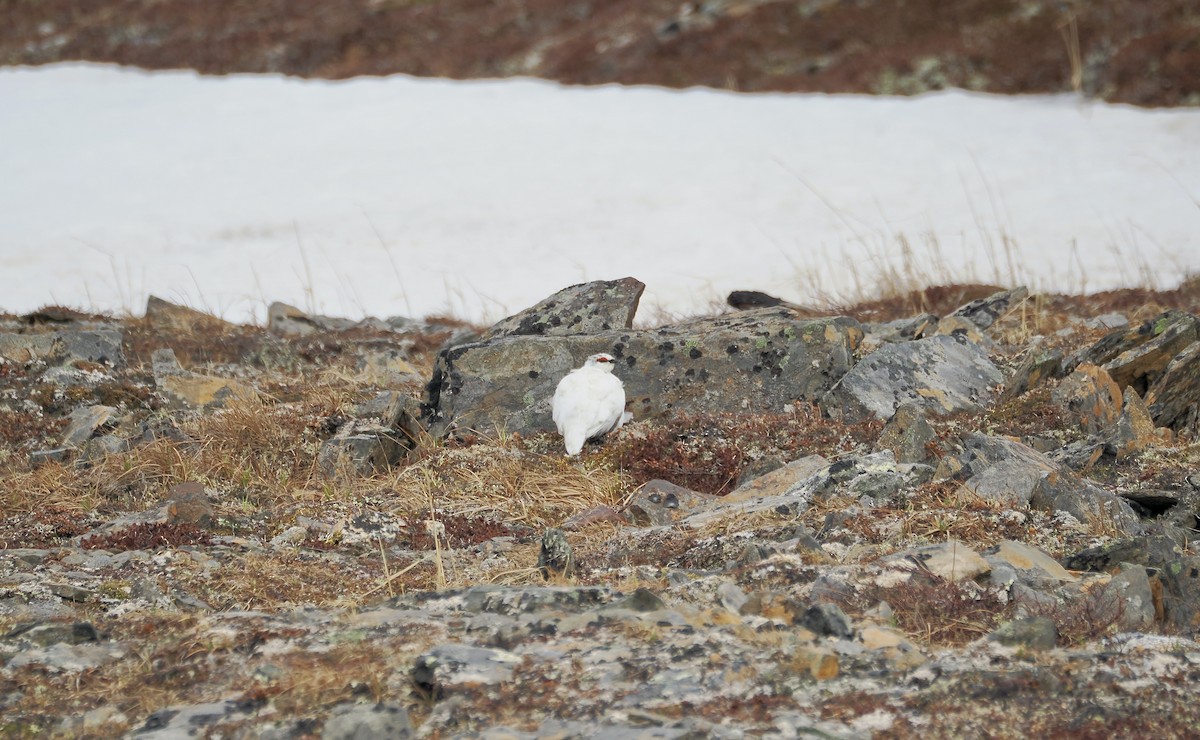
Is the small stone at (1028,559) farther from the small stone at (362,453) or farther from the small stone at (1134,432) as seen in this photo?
the small stone at (362,453)

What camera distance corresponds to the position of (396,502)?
248 inches

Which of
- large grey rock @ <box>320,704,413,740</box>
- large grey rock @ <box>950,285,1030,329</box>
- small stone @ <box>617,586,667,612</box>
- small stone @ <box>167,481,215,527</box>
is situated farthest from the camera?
large grey rock @ <box>950,285,1030,329</box>

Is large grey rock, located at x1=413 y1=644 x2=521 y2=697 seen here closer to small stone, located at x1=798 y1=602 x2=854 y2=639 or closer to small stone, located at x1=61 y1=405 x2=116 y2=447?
small stone, located at x1=798 y1=602 x2=854 y2=639

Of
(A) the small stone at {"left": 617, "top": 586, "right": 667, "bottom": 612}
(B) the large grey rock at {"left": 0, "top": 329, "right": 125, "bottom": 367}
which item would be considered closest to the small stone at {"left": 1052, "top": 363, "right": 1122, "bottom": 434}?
(A) the small stone at {"left": 617, "top": 586, "right": 667, "bottom": 612}

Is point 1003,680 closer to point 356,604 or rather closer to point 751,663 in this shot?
point 751,663

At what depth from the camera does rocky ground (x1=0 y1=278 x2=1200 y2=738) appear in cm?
341

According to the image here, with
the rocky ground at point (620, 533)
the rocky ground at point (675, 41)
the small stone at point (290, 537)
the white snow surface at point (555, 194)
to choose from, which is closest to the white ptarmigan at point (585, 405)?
the rocky ground at point (620, 533)

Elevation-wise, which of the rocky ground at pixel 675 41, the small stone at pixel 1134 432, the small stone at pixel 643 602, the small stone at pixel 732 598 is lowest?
the small stone at pixel 1134 432

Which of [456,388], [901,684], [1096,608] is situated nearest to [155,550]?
[456,388]

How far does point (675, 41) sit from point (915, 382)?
67.7 feet

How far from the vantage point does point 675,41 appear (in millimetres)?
26828

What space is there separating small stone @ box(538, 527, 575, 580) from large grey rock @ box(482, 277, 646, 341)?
3.55 m

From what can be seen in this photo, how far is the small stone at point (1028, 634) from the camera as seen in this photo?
3746 millimetres

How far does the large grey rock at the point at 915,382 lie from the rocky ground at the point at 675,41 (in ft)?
49.7
